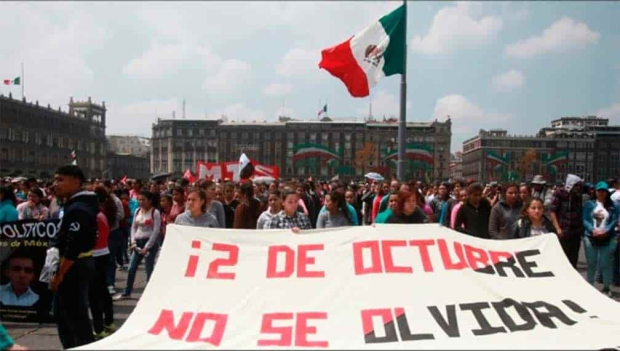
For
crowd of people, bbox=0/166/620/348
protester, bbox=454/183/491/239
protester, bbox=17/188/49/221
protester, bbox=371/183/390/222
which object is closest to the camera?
crowd of people, bbox=0/166/620/348

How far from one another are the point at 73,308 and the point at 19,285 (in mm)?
2264

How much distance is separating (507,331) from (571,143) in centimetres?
13426

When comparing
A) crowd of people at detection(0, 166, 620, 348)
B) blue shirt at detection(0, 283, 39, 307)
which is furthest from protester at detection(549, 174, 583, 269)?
blue shirt at detection(0, 283, 39, 307)

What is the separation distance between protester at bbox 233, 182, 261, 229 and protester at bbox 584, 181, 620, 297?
5.32 metres

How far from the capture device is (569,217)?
8.88m

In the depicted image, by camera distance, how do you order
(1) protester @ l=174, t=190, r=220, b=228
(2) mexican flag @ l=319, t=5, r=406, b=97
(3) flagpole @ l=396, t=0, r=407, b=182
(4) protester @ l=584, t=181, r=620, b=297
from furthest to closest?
(2) mexican flag @ l=319, t=5, r=406, b=97 → (3) flagpole @ l=396, t=0, r=407, b=182 → (4) protester @ l=584, t=181, r=620, b=297 → (1) protester @ l=174, t=190, r=220, b=228

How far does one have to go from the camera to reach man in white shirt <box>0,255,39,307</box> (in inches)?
274

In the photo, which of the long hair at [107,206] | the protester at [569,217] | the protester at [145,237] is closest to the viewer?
the long hair at [107,206]

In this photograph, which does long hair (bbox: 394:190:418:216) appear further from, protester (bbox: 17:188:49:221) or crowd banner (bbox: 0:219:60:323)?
protester (bbox: 17:188:49:221)

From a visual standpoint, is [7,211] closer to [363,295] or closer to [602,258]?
[363,295]

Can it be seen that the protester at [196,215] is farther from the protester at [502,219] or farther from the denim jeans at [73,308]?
the protester at [502,219]

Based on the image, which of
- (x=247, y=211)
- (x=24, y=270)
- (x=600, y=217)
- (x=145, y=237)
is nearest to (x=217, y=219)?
(x=247, y=211)

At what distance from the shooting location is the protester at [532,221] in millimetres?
7238

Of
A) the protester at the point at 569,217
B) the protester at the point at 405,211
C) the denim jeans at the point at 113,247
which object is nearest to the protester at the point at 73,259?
the protester at the point at 405,211
